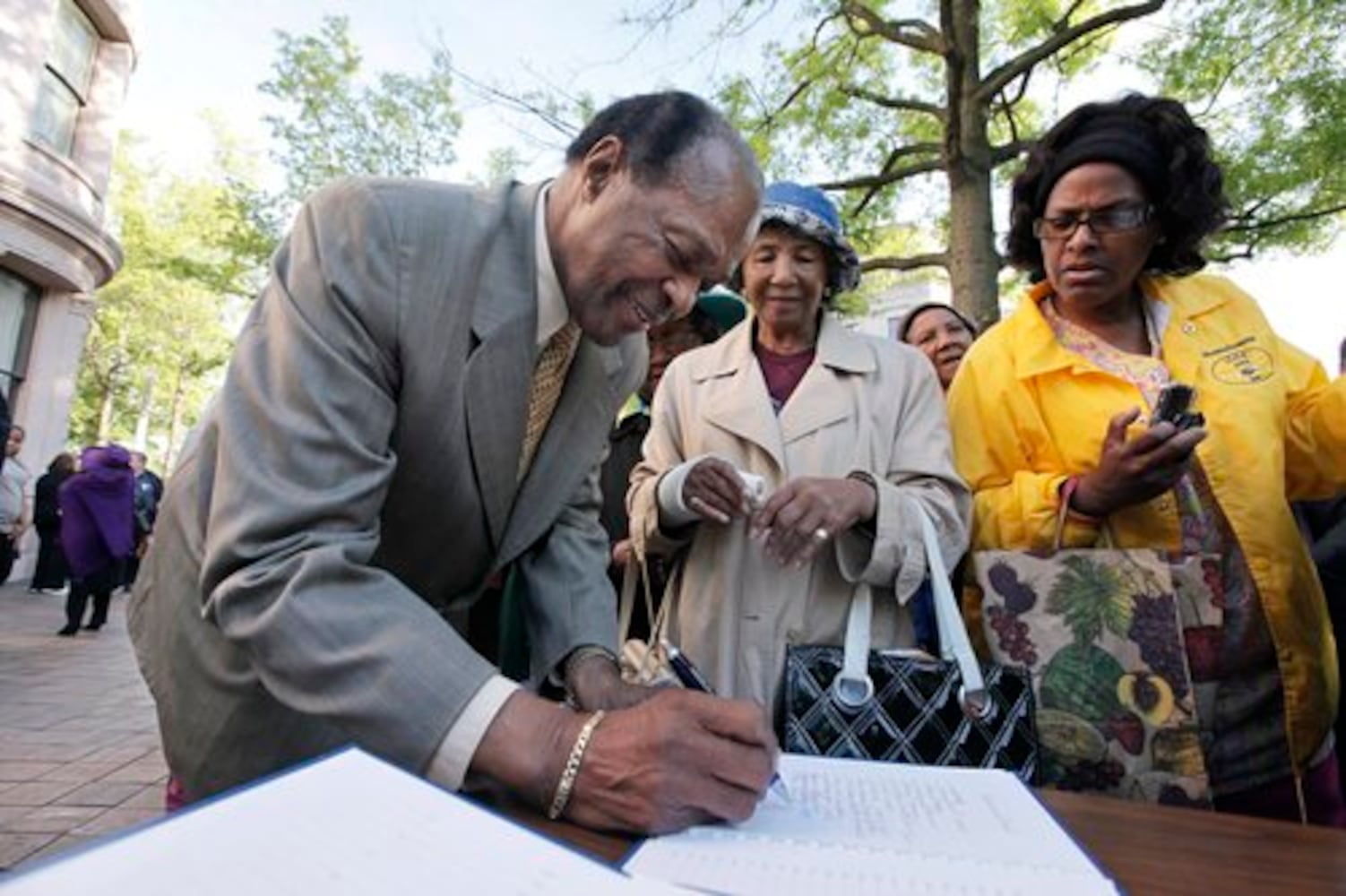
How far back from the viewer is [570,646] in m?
1.33

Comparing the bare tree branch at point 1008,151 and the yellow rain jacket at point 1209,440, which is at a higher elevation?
the bare tree branch at point 1008,151

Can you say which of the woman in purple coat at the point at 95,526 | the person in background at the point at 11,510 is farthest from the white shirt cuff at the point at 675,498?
the person in background at the point at 11,510

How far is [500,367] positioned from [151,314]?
27516 millimetres

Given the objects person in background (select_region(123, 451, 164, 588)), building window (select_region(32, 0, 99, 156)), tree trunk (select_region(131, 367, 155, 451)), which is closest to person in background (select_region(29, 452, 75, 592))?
person in background (select_region(123, 451, 164, 588))

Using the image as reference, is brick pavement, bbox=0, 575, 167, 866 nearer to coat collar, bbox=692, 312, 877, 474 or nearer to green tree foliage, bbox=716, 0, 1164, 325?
coat collar, bbox=692, 312, 877, 474

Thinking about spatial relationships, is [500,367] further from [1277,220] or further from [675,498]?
[1277,220]

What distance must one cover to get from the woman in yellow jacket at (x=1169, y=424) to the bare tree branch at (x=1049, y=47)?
5481 mm

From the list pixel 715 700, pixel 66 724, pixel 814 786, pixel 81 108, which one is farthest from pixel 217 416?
pixel 81 108

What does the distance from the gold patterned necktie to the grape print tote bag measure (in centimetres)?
83

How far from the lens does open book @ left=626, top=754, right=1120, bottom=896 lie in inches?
28.8

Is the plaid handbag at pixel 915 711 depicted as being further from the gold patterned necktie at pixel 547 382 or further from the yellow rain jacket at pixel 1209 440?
the gold patterned necktie at pixel 547 382

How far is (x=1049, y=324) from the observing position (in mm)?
1916

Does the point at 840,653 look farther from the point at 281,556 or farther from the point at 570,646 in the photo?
the point at 281,556

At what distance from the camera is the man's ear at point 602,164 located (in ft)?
4.19
